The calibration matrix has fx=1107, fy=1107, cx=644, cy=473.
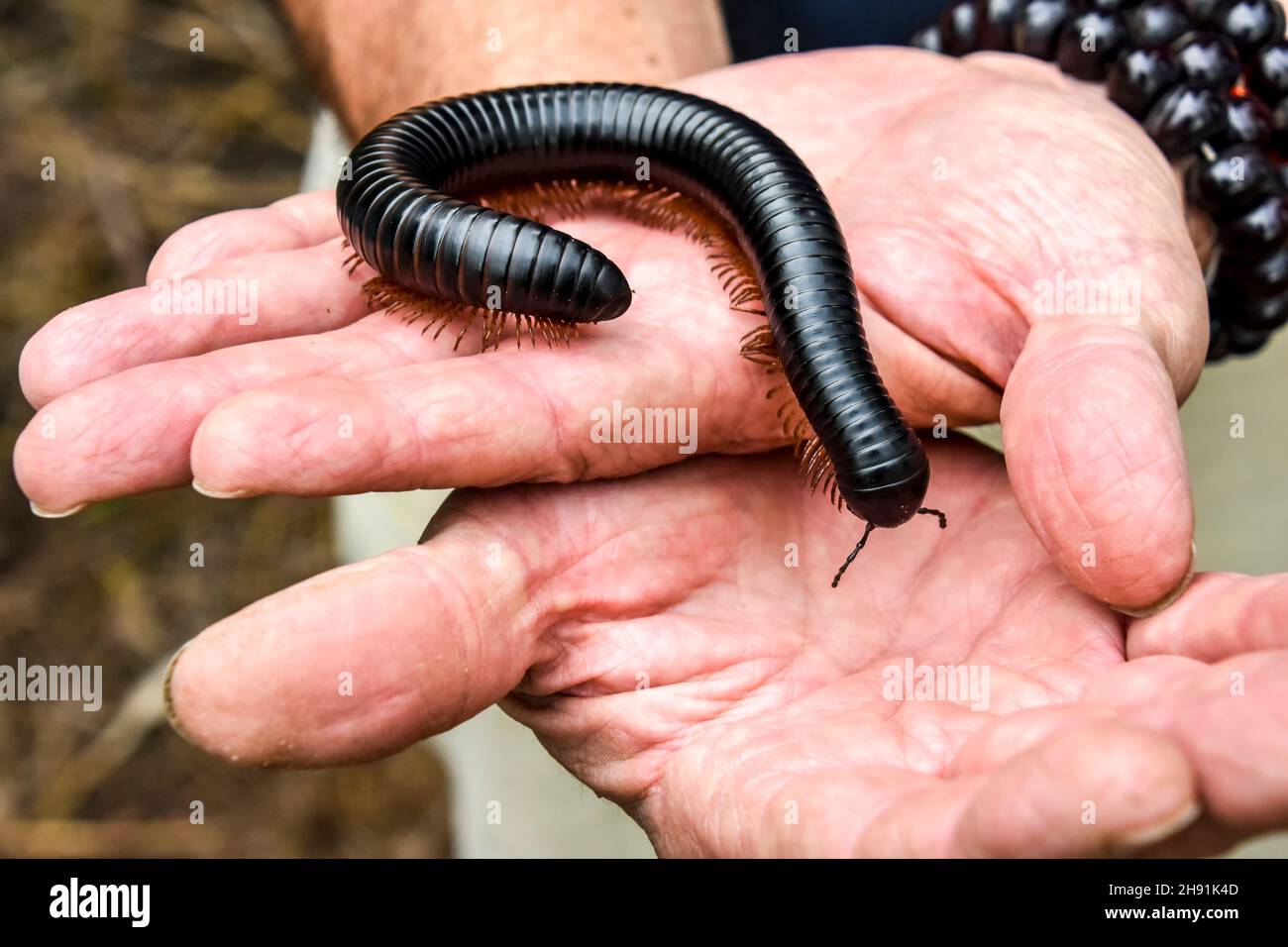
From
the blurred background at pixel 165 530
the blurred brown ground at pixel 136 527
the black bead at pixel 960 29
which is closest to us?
the black bead at pixel 960 29

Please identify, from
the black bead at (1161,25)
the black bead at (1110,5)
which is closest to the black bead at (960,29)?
the black bead at (1110,5)

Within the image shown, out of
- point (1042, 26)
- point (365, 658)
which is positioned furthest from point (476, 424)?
point (1042, 26)

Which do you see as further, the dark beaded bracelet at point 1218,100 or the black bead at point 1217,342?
the black bead at point 1217,342

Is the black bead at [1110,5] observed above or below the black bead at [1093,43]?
above

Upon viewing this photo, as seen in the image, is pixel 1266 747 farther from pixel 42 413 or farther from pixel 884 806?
pixel 42 413

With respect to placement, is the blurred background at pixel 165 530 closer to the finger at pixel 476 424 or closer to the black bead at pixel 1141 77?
the black bead at pixel 1141 77


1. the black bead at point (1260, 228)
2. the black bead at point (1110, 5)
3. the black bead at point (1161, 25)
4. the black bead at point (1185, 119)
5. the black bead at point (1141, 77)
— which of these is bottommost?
the black bead at point (1260, 228)
